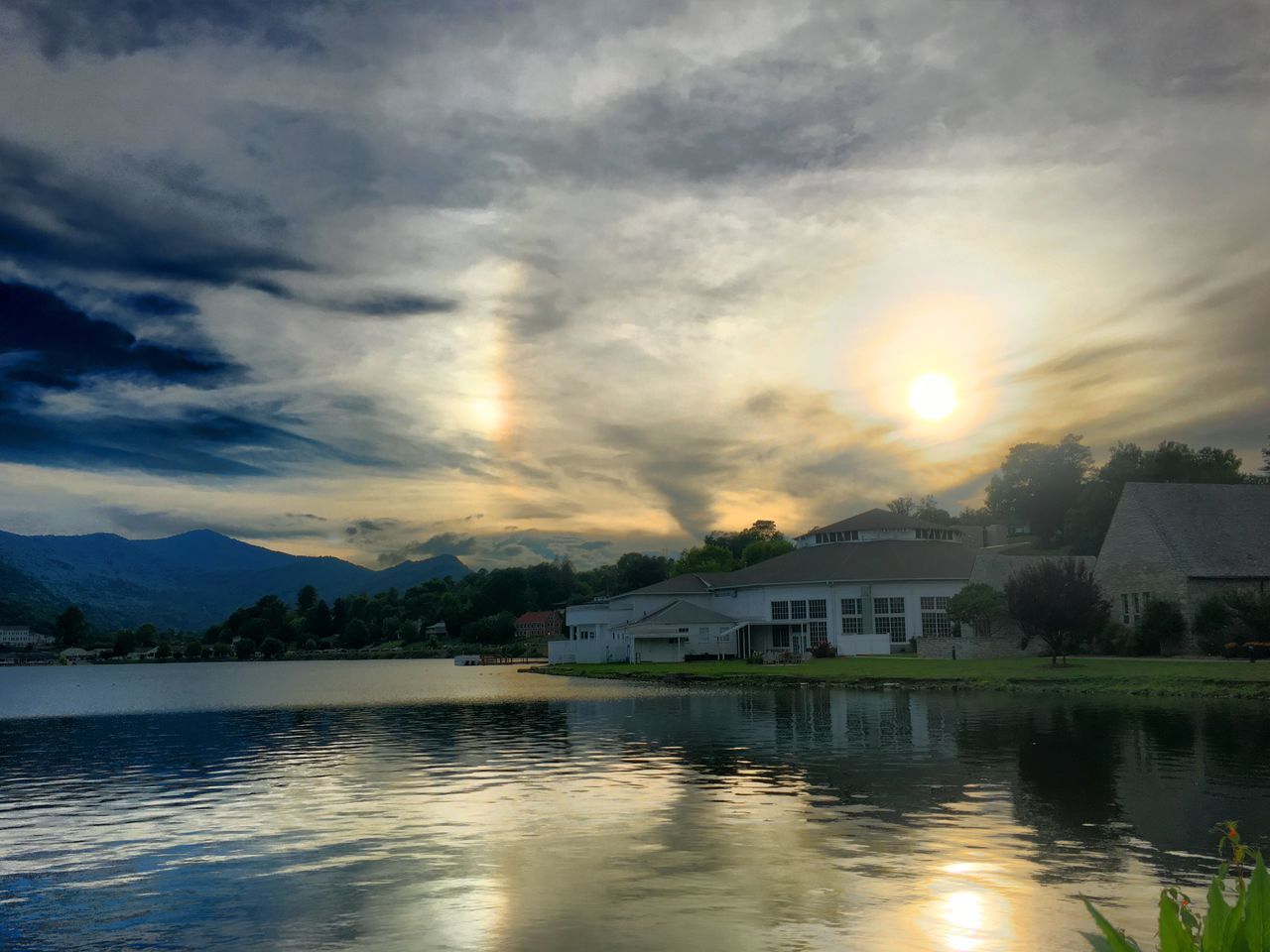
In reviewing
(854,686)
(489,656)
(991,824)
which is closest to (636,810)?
(991,824)

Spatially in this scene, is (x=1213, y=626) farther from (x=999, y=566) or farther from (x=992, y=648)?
(x=999, y=566)

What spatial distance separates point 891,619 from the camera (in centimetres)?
8600

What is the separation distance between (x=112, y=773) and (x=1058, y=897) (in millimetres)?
25135

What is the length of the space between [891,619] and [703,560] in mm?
89430

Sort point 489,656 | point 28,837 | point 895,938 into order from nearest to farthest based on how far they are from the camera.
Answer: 1. point 895,938
2. point 28,837
3. point 489,656

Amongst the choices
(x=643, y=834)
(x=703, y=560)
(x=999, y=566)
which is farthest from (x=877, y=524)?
(x=643, y=834)

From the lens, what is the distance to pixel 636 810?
61.9 feet

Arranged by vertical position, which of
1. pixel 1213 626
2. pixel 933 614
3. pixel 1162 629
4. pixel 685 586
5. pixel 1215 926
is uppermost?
pixel 685 586

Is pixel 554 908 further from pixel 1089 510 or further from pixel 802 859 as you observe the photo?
pixel 1089 510

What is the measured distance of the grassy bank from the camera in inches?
1591

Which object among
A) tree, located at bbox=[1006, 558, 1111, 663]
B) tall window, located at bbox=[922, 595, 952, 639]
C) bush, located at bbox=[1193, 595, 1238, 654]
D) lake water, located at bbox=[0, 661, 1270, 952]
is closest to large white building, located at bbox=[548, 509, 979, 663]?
tall window, located at bbox=[922, 595, 952, 639]

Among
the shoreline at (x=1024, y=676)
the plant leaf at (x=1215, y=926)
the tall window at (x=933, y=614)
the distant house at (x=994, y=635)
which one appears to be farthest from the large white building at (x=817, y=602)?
the plant leaf at (x=1215, y=926)

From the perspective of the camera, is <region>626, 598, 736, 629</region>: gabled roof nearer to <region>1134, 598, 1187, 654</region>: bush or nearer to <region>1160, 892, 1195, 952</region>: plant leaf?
<region>1134, 598, 1187, 654</region>: bush

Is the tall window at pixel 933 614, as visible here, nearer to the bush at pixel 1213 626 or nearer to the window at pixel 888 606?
the window at pixel 888 606
